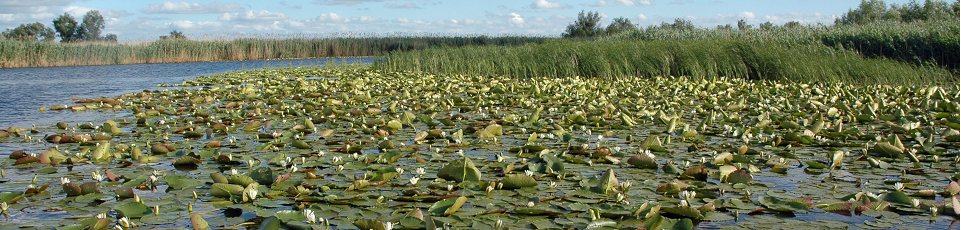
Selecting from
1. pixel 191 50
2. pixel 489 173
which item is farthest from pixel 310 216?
pixel 191 50

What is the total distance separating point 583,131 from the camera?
5.46 meters

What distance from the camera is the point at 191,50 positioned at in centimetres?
2602

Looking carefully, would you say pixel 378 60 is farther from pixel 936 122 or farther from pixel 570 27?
pixel 570 27

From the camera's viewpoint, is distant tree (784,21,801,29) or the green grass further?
distant tree (784,21,801,29)

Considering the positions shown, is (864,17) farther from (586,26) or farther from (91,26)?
(91,26)

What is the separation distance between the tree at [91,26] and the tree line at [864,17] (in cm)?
4097

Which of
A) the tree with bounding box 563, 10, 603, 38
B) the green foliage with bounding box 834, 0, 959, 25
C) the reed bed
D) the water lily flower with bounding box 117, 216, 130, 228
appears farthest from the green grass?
the tree with bounding box 563, 10, 603, 38

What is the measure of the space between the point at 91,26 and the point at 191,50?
39.4 m

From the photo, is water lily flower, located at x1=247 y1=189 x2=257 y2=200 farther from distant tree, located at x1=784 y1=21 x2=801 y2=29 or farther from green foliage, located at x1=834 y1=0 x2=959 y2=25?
green foliage, located at x1=834 y1=0 x2=959 y2=25

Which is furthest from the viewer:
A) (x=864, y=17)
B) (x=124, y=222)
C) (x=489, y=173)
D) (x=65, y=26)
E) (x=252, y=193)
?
(x=65, y=26)

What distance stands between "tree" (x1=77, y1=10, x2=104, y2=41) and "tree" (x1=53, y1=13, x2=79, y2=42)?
3.12ft

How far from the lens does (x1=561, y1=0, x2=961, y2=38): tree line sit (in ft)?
87.0

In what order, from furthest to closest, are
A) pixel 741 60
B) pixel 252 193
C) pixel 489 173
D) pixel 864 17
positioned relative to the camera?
pixel 864 17, pixel 741 60, pixel 489 173, pixel 252 193

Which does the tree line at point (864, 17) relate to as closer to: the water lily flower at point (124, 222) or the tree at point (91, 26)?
the water lily flower at point (124, 222)
